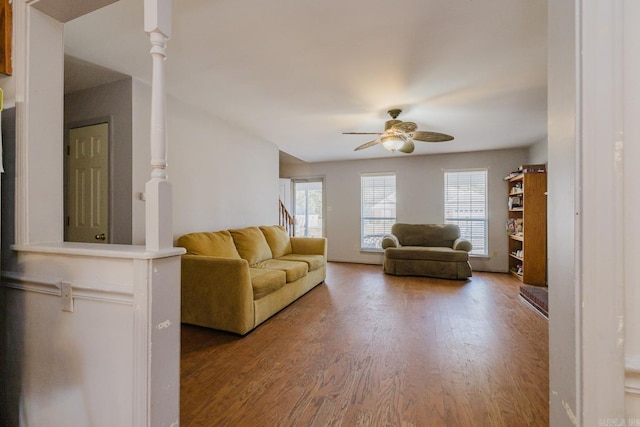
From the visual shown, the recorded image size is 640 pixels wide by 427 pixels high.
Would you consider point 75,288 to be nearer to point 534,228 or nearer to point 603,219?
point 603,219

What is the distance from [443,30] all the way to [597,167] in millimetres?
1744

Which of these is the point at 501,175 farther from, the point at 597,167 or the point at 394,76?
the point at 597,167

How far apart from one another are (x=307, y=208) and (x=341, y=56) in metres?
5.17

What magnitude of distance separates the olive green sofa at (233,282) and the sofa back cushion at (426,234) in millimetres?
2598

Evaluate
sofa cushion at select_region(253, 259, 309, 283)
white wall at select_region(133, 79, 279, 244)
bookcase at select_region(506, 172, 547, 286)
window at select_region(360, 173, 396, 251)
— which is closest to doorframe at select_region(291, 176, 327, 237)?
window at select_region(360, 173, 396, 251)

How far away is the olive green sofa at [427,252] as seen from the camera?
4.61m

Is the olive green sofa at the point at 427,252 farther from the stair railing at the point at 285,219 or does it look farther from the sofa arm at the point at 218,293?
the sofa arm at the point at 218,293

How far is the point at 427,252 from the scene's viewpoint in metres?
4.75

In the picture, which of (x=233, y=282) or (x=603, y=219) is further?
(x=233, y=282)

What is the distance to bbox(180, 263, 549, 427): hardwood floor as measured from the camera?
1.53m

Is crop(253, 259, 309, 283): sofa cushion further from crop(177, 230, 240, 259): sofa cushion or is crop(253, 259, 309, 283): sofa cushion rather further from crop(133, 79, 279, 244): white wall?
crop(133, 79, 279, 244): white wall

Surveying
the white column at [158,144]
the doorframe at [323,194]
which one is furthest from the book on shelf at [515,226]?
the white column at [158,144]

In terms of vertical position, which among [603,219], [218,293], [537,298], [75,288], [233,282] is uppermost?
[603,219]

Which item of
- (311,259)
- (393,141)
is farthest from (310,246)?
(393,141)
